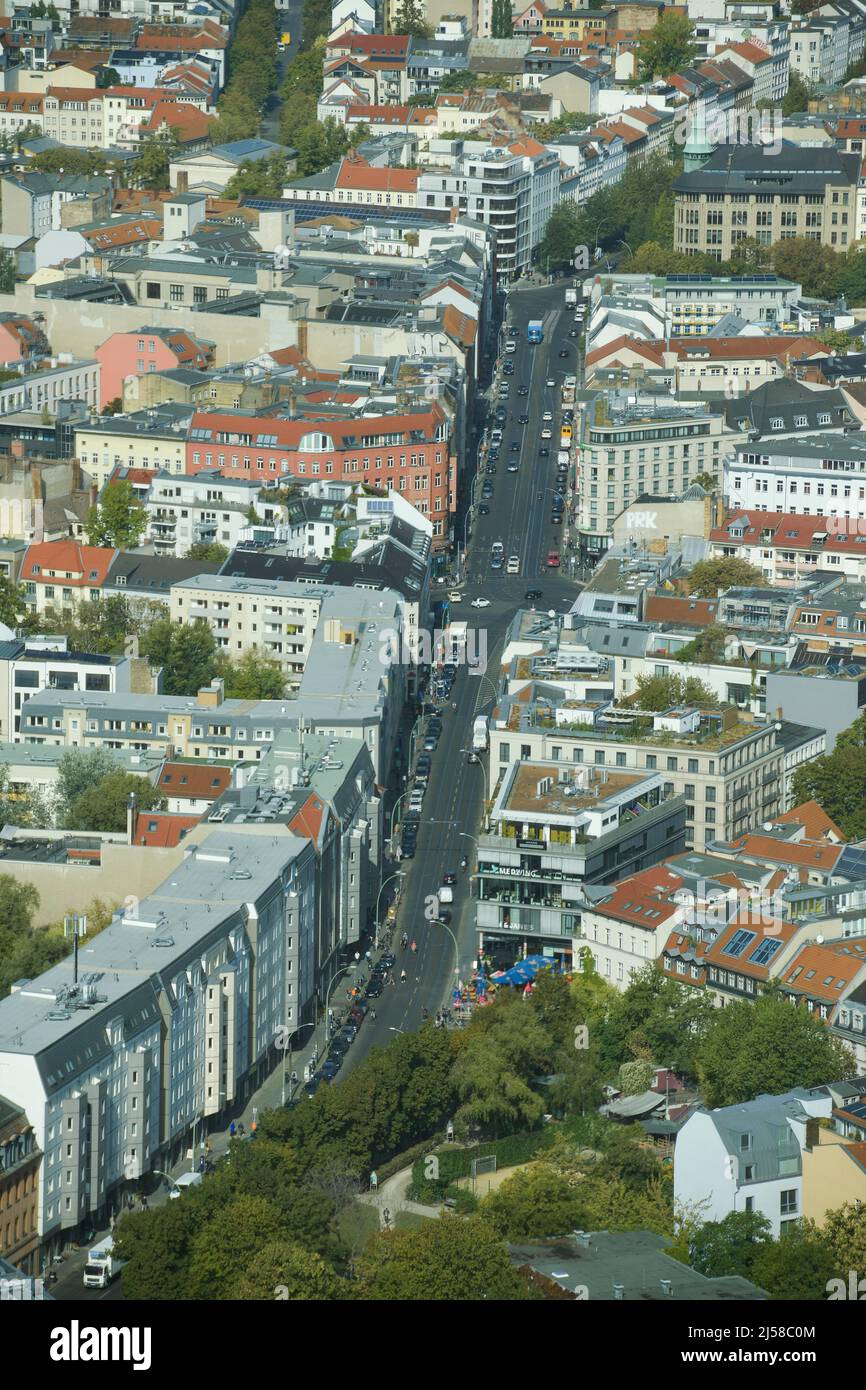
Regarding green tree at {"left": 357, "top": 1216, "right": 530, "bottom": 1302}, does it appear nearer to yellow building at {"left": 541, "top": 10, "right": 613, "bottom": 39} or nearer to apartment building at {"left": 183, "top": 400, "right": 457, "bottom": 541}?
apartment building at {"left": 183, "top": 400, "right": 457, "bottom": 541}

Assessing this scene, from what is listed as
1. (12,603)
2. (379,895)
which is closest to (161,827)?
(379,895)

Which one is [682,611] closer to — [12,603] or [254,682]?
[254,682]

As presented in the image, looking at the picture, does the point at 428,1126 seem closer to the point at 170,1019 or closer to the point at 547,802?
the point at 170,1019

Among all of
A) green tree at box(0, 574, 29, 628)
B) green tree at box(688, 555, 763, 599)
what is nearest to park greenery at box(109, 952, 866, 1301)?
green tree at box(688, 555, 763, 599)

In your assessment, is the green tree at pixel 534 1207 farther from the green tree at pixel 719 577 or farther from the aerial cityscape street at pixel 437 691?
the green tree at pixel 719 577

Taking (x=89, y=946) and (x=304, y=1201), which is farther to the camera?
(x=89, y=946)
